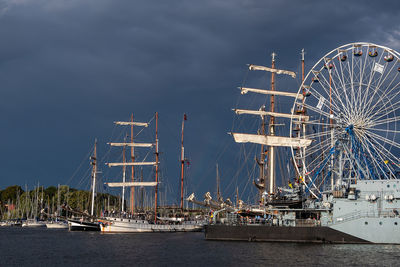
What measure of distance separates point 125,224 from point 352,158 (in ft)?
176

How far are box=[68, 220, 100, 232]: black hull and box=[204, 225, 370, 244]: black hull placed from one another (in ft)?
156

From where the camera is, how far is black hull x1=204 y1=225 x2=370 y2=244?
61.1 meters

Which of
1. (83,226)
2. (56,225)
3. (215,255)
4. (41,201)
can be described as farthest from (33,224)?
(215,255)

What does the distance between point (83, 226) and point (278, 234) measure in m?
63.1

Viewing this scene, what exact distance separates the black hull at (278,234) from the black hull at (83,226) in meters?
47.5

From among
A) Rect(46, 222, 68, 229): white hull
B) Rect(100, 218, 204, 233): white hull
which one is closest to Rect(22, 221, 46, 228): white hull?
Rect(46, 222, 68, 229): white hull

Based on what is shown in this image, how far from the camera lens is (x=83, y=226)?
114938 mm

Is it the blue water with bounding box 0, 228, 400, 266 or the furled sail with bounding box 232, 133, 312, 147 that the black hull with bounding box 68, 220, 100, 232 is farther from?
the blue water with bounding box 0, 228, 400, 266

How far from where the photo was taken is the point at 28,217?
172 meters

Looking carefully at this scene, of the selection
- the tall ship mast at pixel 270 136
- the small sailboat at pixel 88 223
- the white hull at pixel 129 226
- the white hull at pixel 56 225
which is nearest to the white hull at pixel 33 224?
the white hull at pixel 56 225

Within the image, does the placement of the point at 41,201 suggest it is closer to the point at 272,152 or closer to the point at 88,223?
the point at 88,223

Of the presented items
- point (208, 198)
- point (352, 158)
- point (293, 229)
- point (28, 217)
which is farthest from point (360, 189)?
point (28, 217)

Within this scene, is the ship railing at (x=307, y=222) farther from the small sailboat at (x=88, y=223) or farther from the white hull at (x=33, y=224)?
the white hull at (x=33, y=224)

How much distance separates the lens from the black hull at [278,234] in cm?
6106
